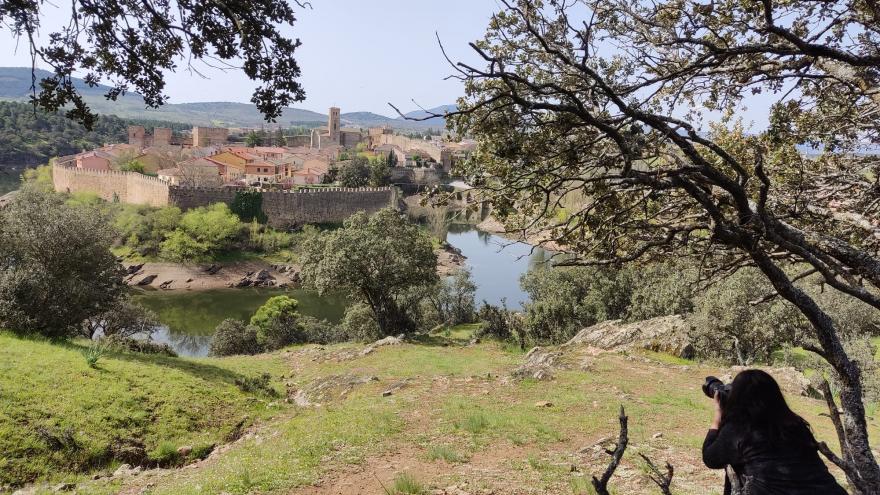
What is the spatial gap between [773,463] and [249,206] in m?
55.1

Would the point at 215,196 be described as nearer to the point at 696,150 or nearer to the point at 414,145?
the point at 696,150

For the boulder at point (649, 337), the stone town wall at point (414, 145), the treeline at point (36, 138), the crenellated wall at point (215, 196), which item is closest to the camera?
the boulder at point (649, 337)

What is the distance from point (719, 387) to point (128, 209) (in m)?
55.8

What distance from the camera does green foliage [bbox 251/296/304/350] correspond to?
903 inches

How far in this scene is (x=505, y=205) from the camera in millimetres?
4203

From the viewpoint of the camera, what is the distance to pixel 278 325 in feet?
76.2

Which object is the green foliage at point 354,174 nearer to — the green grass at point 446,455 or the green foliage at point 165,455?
the green foliage at point 165,455

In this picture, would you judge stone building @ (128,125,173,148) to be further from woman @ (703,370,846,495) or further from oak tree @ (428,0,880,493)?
woman @ (703,370,846,495)

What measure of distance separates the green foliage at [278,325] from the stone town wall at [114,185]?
32.3 meters

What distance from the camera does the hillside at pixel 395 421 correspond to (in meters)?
5.69

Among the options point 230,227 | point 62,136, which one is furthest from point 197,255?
point 62,136

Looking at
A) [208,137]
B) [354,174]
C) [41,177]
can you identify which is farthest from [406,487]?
[208,137]

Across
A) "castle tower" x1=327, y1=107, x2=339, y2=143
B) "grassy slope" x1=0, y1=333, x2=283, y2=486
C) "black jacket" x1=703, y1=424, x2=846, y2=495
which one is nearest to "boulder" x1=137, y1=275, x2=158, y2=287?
"grassy slope" x1=0, y1=333, x2=283, y2=486

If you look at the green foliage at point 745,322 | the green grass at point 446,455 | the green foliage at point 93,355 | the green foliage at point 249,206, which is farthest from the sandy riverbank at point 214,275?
the green grass at point 446,455
